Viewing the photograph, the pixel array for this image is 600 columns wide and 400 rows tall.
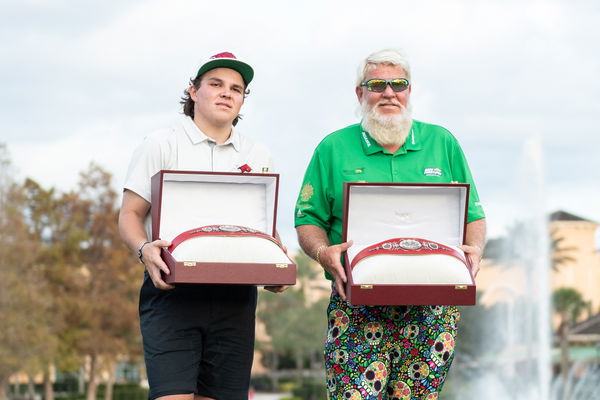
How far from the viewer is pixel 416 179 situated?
4.95 m

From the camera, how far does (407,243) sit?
4.61m

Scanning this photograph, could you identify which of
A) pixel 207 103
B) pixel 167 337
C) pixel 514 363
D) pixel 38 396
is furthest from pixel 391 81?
pixel 38 396

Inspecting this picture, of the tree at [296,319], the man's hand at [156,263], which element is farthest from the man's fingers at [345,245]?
the tree at [296,319]

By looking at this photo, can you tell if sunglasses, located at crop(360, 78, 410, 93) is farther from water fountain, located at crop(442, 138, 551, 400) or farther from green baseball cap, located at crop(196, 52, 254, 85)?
water fountain, located at crop(442, 138, 551, 400)

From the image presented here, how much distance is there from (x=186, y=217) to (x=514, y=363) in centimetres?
3237

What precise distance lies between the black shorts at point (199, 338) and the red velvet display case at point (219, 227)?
31cm

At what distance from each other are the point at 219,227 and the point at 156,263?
1.08ft

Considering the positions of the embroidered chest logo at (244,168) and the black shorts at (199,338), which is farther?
the embroidered chest logo at (244,168)

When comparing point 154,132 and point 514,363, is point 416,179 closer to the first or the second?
point 154,132

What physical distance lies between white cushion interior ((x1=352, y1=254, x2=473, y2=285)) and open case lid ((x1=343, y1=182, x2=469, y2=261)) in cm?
14

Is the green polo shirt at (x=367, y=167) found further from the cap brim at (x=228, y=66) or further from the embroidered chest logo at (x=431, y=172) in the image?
the cap brim at (x=228, y=66)

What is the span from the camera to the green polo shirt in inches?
195


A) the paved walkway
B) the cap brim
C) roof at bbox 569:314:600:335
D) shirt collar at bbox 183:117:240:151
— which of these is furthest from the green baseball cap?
roof at bbox 569:314:600:335

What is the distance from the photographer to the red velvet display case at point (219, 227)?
14.6 feet
